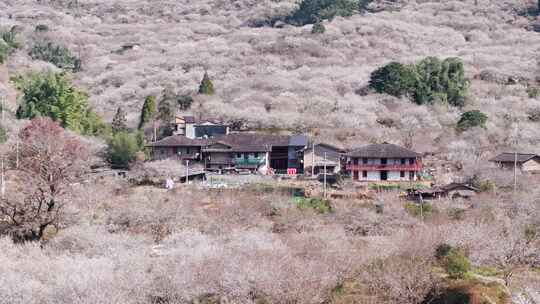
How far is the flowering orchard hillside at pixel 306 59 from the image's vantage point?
38.6 m

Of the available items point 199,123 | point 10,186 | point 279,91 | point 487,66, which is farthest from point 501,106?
point 10,186

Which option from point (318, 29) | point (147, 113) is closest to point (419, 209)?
point (147, 113)

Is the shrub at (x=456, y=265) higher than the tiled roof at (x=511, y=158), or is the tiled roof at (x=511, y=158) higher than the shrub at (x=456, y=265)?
the tiled roof at (x=511, y=158)

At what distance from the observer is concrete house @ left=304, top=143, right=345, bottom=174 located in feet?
104

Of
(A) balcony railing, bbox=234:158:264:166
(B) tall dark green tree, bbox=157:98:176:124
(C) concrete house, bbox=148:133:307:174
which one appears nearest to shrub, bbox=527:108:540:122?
(C) concrete house, bbox=148:133:307:174

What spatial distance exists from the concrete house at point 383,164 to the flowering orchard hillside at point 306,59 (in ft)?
15.1

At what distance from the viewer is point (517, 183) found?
27.5 metres

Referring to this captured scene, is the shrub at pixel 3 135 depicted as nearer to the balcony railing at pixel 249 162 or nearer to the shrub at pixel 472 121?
the balcony railing at pixel 249 162

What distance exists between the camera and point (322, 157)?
31797mm

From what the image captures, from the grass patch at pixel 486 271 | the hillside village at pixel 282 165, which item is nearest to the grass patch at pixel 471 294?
the hillside village at pixel 282 165

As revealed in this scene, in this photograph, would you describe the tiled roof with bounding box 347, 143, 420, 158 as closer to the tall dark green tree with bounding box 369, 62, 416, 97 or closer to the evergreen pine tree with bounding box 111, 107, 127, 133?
the tall dark green tree with bounding box 369, 62, 416, 97

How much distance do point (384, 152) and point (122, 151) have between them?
481 inches

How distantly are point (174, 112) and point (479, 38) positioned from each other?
1276 inches

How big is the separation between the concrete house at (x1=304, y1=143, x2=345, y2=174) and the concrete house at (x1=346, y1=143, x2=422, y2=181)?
1.56m
